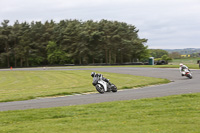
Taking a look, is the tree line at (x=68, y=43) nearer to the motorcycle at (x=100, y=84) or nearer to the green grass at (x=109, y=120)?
the motorcycle at (x=100, y=84)

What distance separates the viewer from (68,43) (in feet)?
314

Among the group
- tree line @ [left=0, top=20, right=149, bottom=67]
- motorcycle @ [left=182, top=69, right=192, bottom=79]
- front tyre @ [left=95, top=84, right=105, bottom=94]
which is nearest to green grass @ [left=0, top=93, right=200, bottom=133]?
front tyre @ [left=95, top=84, right=105, bottom=94]

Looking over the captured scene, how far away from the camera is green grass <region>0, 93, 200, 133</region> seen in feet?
23.0

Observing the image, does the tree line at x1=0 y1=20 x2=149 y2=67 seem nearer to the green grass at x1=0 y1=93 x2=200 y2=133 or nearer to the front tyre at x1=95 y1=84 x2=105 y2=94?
the front tyre at x1=95 y1=84 x2=105 y2=94

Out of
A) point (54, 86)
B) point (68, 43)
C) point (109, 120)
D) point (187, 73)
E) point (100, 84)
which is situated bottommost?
point (54, 86)

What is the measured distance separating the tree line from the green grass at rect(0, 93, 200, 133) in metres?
73.7

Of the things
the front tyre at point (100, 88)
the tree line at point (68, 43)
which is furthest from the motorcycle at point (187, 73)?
the tree line at point (68, 43)

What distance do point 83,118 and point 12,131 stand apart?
93.9 inches

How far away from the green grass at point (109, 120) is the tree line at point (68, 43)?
73.7 m

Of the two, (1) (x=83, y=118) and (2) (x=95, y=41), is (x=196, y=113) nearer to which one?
(1) (x=83, y=118)

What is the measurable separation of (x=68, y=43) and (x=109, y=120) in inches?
3492

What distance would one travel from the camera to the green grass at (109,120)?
7.00 m

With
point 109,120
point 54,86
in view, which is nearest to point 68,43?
point 54,86

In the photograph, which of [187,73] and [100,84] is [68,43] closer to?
[187,73]
